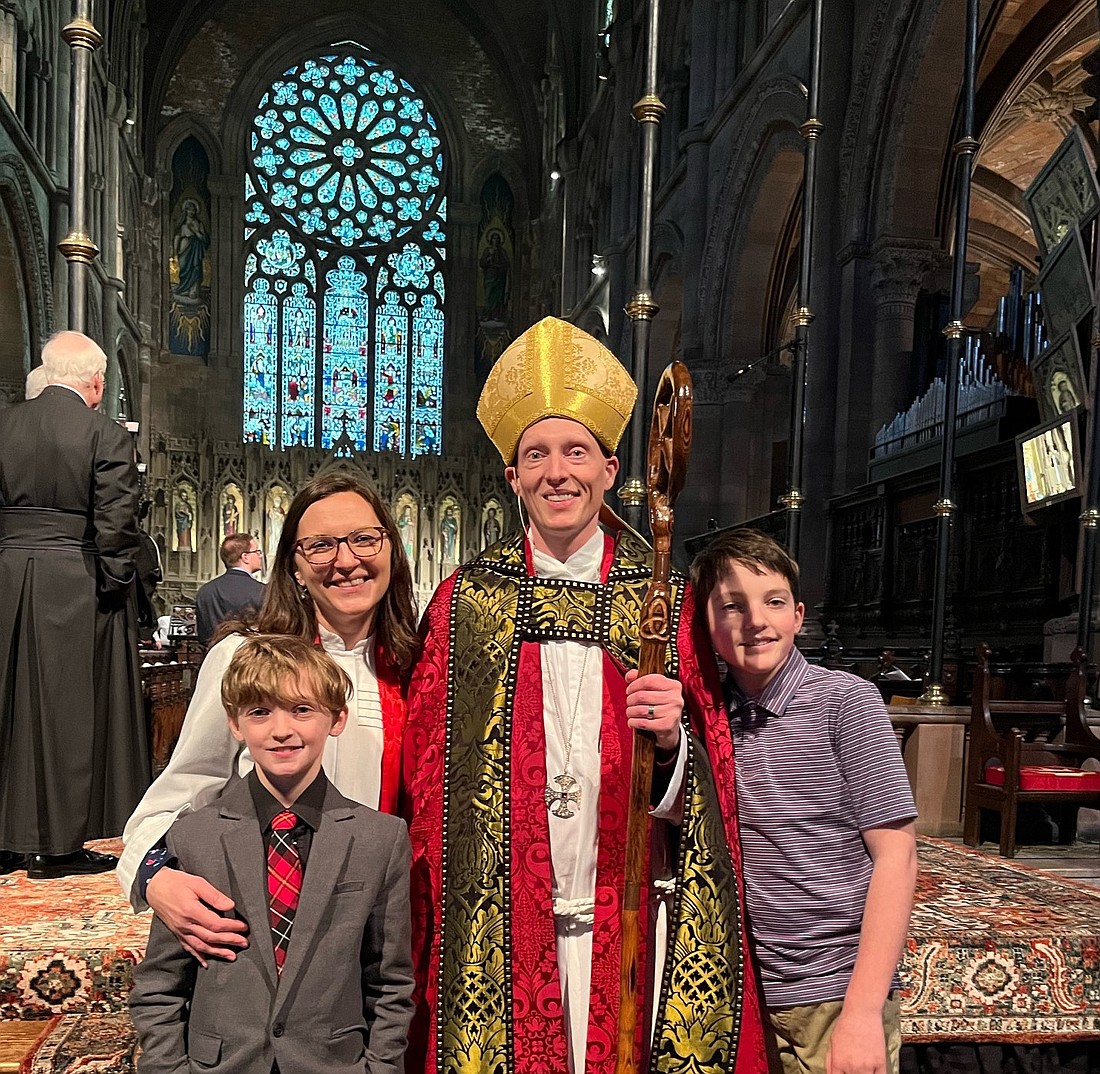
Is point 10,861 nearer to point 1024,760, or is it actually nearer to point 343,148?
point 1024,760

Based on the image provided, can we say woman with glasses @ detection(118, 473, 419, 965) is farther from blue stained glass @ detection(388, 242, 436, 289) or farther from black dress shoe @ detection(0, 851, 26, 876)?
blue stained glass @ detection(388, 242, 436, 289)

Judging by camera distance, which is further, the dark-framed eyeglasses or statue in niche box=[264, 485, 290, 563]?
statue in niche box=[264, 485, 290, 563]

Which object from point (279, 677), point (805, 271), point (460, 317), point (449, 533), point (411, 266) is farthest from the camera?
point (411, 266)

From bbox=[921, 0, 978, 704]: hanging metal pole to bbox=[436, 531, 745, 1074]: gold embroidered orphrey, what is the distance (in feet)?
10.2

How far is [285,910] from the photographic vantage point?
5.32ft

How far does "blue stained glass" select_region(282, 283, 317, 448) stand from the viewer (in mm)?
21828

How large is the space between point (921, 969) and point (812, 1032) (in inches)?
46.1

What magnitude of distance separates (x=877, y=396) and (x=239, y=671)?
8.75m

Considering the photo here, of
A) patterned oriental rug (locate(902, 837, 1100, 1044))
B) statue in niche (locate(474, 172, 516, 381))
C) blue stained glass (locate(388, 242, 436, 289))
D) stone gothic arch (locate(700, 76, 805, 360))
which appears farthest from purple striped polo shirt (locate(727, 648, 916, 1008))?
blue stained glass (locate(388, 242, 436, 289))

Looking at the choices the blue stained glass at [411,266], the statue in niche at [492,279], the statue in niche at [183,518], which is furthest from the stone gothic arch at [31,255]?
the statue in niche at [492,279]

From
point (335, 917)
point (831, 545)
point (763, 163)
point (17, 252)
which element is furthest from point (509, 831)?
point (17, 252)

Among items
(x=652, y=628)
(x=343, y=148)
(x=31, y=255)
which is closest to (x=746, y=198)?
(x=31, y=255)

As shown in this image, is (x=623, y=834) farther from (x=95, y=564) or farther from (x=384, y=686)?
(x=95, y=564)

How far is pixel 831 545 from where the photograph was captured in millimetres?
9750
